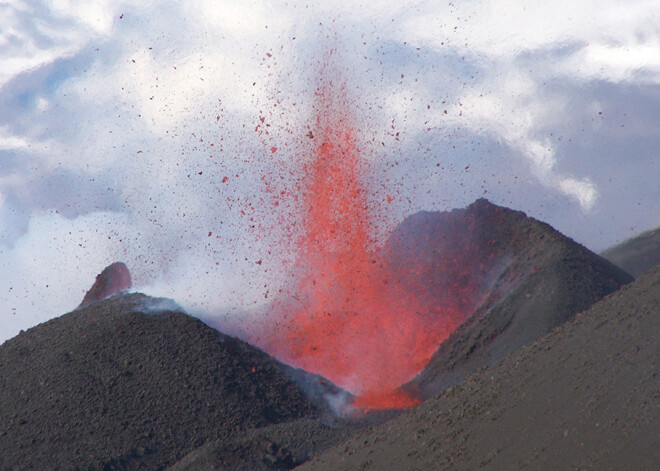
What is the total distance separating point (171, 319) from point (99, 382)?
6.54 ft

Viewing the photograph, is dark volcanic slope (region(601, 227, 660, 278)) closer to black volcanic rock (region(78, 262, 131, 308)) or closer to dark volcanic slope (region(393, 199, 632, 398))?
dark volcanic slope (region(393, 199, 632, 398))

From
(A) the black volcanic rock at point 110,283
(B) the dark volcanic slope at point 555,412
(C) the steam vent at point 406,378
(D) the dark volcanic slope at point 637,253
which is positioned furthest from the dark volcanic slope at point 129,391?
(D) the dark volcanic slope at point 637,253

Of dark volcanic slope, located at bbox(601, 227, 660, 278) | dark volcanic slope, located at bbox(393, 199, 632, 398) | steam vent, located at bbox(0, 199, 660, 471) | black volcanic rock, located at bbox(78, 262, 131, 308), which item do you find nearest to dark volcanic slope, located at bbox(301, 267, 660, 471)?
steam vent, located at bbox(0, 199, 660, 471)

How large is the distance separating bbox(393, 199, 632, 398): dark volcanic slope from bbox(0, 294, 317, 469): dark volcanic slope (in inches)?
125

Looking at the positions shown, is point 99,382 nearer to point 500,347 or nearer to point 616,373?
point 500,347

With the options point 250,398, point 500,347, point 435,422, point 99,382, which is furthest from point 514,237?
point 99,382

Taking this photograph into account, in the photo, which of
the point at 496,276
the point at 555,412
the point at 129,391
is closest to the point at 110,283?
the point at 129,391

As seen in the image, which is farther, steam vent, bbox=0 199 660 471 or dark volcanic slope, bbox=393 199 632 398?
dark volcanic slope, bbox=393 199 632 398

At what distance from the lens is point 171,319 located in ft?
39.4

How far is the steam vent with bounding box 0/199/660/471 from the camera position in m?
6.01

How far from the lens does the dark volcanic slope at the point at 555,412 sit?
17.5 ft

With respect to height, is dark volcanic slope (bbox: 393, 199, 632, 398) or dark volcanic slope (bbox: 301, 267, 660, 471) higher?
dark volcanic slope (bbox: 393, 199, 632, 398)

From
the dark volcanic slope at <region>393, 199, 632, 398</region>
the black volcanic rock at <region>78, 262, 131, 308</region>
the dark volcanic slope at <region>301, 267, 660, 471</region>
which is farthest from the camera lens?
the black volcanic rock at <region>78, 262, 131, 308</region>

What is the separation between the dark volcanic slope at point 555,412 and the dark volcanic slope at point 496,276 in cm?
286
